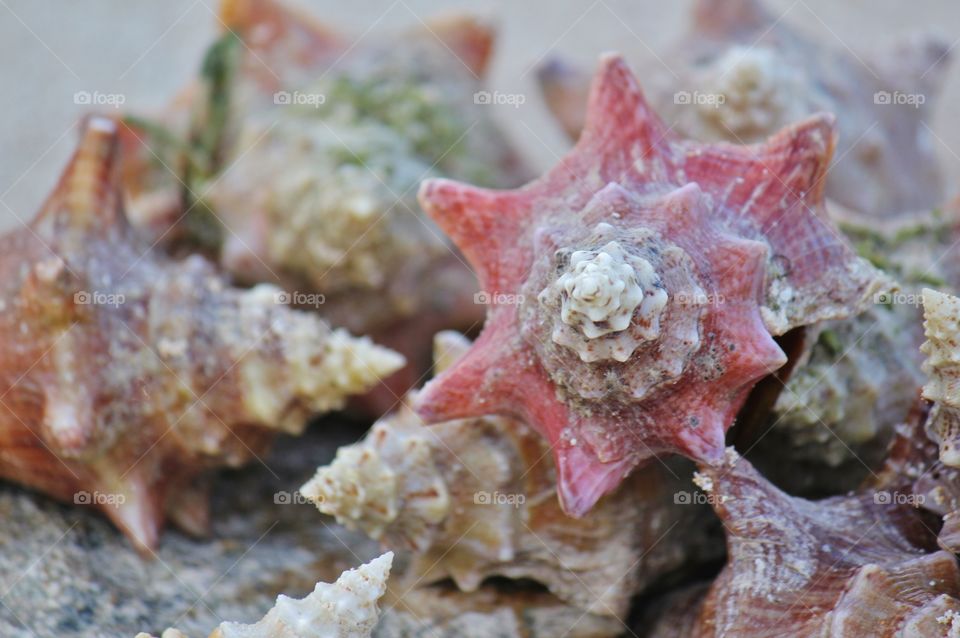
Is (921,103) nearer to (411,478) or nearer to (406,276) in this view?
(406,276)

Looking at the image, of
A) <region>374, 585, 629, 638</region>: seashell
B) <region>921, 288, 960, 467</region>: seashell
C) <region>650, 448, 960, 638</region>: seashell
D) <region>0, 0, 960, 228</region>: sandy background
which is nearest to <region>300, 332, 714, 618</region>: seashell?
<region>374, 585, 629, 638</region>: seashell

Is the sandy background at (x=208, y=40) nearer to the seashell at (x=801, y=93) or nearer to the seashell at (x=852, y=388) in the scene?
the seashell at (x=801, y=93)

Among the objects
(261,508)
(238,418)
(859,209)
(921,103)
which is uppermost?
(921,103)

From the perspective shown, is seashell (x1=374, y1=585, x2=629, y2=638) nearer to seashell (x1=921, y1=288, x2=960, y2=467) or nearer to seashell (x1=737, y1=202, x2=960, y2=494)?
seashell (x1=737, y1=202, x2=960, y2=494)

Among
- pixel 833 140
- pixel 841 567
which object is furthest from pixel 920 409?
pixel 833 140

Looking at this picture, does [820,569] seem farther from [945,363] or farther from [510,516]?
[510,516]
